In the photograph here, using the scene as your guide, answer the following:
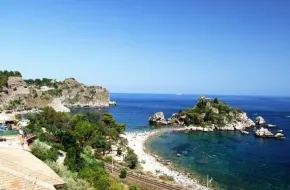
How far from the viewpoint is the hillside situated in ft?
450

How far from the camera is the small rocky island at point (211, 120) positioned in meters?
104

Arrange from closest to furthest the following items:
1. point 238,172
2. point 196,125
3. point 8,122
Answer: point 8,122, point 238,172, point 196,125

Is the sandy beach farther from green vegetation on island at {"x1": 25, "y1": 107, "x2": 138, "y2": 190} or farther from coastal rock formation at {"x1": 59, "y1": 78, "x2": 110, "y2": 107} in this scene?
coastal rock formation at {"x1": 59, "y1": 78, "x2": 110, "y2": 107}

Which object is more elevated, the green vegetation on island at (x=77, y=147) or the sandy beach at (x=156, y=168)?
the green vegetation on island at (x=77, y=147)

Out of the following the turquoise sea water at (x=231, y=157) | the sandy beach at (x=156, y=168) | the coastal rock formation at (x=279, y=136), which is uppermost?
the coastal rock formation at (x=279, y=136)

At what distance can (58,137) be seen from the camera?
4919 cm

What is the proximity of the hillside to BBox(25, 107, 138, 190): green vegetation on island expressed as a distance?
69.4 metres

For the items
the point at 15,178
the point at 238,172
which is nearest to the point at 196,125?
the point at 238,172

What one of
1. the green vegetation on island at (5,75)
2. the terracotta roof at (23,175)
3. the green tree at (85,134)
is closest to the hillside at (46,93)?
the green vegetation on island at (5,75)

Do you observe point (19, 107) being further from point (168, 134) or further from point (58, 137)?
point (58, 137)

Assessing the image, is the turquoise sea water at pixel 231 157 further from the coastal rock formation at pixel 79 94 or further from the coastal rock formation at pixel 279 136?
the coastal rock formation at pixel 79 94

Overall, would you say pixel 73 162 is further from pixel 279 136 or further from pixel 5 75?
pixel 5 75

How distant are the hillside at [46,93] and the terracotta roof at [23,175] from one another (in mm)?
121085

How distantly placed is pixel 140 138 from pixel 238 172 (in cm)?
3380
